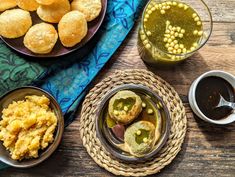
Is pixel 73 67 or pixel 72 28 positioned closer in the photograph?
pixel 72 28

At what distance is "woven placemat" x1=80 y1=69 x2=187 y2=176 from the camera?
160 centimetres

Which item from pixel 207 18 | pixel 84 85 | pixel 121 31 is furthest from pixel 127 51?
pixel 207 18

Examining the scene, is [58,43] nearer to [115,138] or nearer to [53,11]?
[53,11]

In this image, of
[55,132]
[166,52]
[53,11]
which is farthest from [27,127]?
[166,52]

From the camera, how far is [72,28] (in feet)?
5.07

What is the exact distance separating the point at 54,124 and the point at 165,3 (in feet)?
2.14

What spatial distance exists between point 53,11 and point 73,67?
244 mm

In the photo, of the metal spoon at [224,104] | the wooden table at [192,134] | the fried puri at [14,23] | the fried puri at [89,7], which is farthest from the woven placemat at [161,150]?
the fried puri at [14,23]

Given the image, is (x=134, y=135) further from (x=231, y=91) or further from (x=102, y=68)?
(x=231, y=91)

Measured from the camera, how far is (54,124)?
60.7 inches

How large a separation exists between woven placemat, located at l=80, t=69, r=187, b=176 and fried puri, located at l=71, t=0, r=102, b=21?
25 centimetres

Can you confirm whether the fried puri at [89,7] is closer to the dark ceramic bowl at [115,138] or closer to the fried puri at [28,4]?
the fried puri at [28,4]

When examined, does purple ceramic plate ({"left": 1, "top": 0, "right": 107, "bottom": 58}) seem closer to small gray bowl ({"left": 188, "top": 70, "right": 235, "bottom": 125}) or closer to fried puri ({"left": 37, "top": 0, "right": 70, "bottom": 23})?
fried puri ({"left": 37, "top": 0, "right": 70, "bottom": 23})

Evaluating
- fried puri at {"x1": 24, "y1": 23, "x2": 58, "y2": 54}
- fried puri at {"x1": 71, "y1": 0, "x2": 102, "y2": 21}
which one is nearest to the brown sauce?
fried puri at {"x1": 71, "y1": 0, "x2": 102, "y2": 21}
